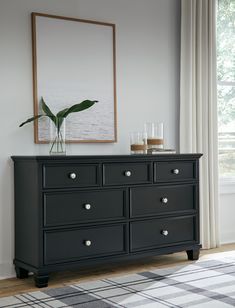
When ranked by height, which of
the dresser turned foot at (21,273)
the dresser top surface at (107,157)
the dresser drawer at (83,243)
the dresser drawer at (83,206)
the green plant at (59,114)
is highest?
the green plant at (59,114)

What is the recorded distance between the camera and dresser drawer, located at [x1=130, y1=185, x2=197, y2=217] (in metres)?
3.91

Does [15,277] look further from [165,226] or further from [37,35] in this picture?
[37,35]

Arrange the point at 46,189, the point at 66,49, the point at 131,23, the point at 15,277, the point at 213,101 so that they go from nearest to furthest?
the point at 46,189 < the point at 15,277 < the point at 66,49 < the point at 131,23 < the point at 213,101

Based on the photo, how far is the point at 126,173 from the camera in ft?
12.6

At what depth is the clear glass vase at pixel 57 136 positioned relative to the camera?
387 cm

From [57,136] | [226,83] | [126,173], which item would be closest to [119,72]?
[57,136]

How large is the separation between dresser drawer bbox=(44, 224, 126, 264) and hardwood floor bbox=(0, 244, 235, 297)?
0.17 meters

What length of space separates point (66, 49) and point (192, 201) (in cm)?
148

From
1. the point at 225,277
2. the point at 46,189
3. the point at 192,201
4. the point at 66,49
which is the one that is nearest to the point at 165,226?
the point at 192,201

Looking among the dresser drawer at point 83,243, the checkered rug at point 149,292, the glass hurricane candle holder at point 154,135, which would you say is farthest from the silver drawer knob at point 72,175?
the glass hurricane candle holder at point 154,135

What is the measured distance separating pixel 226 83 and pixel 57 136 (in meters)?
1.88

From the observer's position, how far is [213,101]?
4730mm

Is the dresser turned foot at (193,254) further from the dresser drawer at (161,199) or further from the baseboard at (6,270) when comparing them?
the baseboard at (6,270)

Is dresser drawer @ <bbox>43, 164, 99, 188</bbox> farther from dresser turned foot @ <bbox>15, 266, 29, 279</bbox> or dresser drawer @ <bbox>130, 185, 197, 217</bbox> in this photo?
dresser turned foot @ <bbox>15, 266, 29, 279</bbox>
